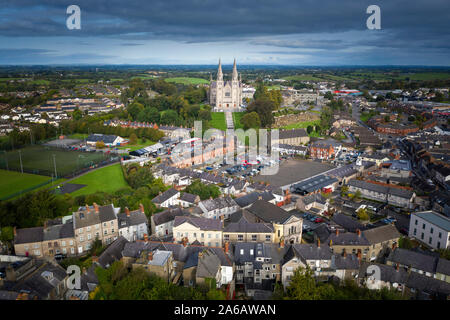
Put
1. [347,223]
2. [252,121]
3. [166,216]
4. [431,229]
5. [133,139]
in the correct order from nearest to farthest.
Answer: [431,229] → [166,216] → [347,223] → [133,139] → [252,121]


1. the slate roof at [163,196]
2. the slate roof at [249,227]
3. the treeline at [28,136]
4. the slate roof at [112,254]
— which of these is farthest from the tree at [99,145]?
the slate roof at [249,227]

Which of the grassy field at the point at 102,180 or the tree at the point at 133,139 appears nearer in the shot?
the grassy field at the point at 102,180

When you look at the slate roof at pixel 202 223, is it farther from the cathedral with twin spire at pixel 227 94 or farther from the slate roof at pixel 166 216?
the cathedral with twin spire at pixel 227 94

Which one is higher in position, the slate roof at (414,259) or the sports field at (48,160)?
the sports field at (48,160)

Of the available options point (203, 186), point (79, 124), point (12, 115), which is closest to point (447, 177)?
point (203, 186)

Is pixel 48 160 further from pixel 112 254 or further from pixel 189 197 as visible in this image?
pixel 112 254

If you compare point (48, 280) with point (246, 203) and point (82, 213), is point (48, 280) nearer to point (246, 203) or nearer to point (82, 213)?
point (82, 213)

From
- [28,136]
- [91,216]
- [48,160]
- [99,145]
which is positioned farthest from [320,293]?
[28,136]
